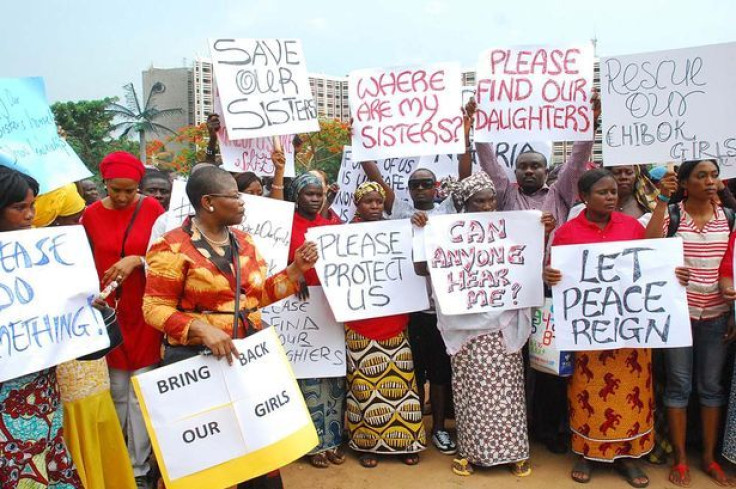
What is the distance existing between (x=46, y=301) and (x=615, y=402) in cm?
348

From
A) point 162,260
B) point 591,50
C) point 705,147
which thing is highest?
point 591,50

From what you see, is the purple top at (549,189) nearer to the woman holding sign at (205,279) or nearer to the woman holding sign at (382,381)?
the woman holding sign at (382,381)

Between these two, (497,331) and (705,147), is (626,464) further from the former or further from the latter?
(705,147)

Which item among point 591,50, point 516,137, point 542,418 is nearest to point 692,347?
point 542,418

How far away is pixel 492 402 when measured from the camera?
4.25 m

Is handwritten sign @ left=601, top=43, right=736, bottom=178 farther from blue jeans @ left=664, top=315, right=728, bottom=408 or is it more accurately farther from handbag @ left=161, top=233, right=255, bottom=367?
handbag @ left=161, top=233, right=255, bottom=367

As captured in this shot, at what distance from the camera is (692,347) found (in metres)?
4.15

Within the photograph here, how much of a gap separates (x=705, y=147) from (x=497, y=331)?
6.13ft

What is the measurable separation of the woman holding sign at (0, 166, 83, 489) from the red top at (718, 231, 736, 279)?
13.0 feet

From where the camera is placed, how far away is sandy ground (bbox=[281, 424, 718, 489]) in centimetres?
420

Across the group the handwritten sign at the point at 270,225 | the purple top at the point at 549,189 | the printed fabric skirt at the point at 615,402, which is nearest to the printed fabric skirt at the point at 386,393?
the handwritten sign at the point at 270,225

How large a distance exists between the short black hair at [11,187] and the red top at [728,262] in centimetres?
404

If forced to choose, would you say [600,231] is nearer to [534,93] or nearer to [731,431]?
[534,93]

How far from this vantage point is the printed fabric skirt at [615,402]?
406cm
